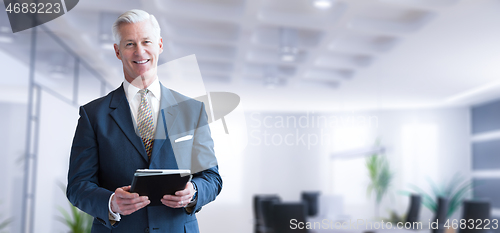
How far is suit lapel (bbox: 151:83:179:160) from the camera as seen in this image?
4.27 ft

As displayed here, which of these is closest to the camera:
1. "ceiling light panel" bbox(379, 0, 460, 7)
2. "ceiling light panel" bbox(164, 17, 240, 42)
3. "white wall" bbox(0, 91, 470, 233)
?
"ceiling light panel" bbox(379, 0, 460, 7)

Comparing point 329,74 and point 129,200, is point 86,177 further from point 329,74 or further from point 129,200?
point 329,74

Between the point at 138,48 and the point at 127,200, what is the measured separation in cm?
50

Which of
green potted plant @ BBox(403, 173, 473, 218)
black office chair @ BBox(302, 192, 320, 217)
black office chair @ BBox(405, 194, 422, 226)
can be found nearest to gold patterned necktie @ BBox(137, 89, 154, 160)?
black office chair @ BBox(405, 194, 422, 226)

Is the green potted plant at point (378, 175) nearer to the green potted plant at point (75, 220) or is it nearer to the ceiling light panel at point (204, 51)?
the ceiling light panel at point (204, 51)

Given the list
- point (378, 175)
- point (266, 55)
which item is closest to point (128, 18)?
point (266, 55)

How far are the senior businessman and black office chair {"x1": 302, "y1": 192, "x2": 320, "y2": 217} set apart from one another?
6.53m

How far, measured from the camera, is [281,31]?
4.09 m

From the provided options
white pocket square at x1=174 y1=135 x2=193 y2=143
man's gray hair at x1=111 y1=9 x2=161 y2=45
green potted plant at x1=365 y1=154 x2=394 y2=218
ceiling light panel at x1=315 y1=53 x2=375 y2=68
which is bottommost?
green potted plant at x1=365 y1=154 x2=394 y2=218

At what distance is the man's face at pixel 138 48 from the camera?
1.32 metres

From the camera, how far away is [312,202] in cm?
772

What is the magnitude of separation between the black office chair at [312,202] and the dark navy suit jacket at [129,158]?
21.4 ft

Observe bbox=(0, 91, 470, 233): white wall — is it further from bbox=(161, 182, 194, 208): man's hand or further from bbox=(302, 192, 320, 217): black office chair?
bbox=(161, 182, 194, 208): man's hand

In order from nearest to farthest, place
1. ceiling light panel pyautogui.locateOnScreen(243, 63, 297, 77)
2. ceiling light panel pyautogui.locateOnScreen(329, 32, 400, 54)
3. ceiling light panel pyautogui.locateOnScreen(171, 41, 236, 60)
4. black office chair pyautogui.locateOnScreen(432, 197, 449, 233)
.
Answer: ceiling light panel pyautogui.locateOnScreen(171, 41, 236, 60)
ceiling light panel pyautogui.locateOnScreen(329, 32, 400, 54)
ceiling light panel pyautogui.locateOnScreen(243, 63, 297, 77)
black office chair pyautogui.locateOnScreen(432, 197, 449, 233)
